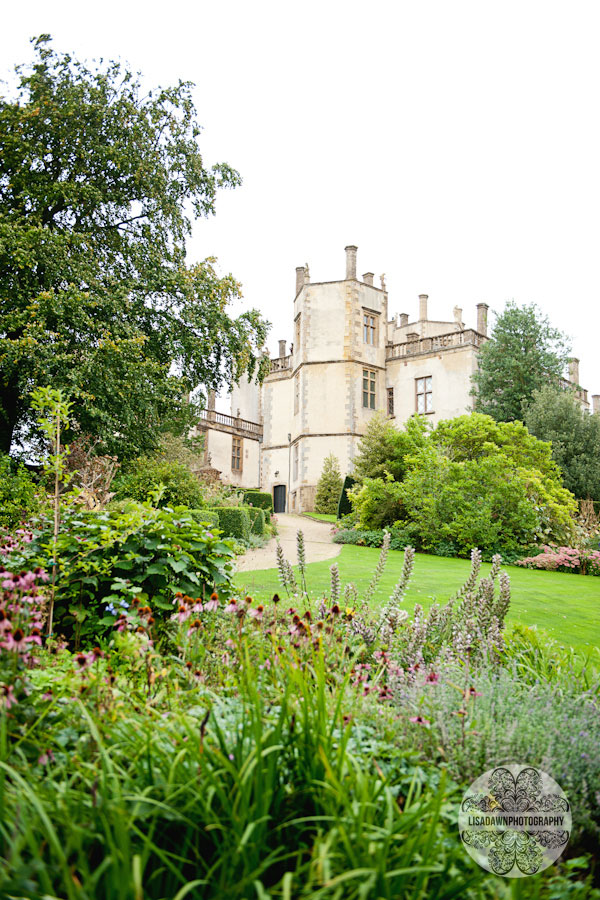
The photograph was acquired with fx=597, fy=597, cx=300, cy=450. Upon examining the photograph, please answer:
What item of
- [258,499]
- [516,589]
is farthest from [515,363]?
[516,589]

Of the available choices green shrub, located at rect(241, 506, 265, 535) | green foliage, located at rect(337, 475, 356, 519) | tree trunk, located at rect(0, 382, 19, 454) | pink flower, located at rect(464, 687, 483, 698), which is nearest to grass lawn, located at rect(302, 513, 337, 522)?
green foliage, located at rect(337, 475, 356, 519)

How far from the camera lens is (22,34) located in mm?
13711

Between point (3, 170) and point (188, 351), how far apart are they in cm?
584

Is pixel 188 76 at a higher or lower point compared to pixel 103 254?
higher

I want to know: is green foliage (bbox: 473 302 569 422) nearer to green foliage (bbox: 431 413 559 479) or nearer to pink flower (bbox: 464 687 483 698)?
green foliage (bbox: 431 413 559 479)

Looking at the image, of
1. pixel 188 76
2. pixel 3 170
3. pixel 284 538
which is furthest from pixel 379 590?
pixel 188 76

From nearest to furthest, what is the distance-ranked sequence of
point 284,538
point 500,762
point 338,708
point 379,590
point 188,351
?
point 338,708 → point 500,762 → point 379,590 → point 188,351 → point 284,538

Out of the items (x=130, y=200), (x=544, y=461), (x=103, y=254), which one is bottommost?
(x=544, y=461)

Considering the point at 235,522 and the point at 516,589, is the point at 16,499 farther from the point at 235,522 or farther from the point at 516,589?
the point at 516,589

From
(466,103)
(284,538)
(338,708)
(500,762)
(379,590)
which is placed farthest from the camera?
(284,538)

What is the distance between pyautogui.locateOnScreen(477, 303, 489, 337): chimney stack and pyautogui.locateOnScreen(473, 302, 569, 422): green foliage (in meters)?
1.12

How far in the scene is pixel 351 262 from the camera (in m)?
27.4

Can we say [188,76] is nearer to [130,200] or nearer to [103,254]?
[130,200]

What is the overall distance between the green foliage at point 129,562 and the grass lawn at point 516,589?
0.72 meters
